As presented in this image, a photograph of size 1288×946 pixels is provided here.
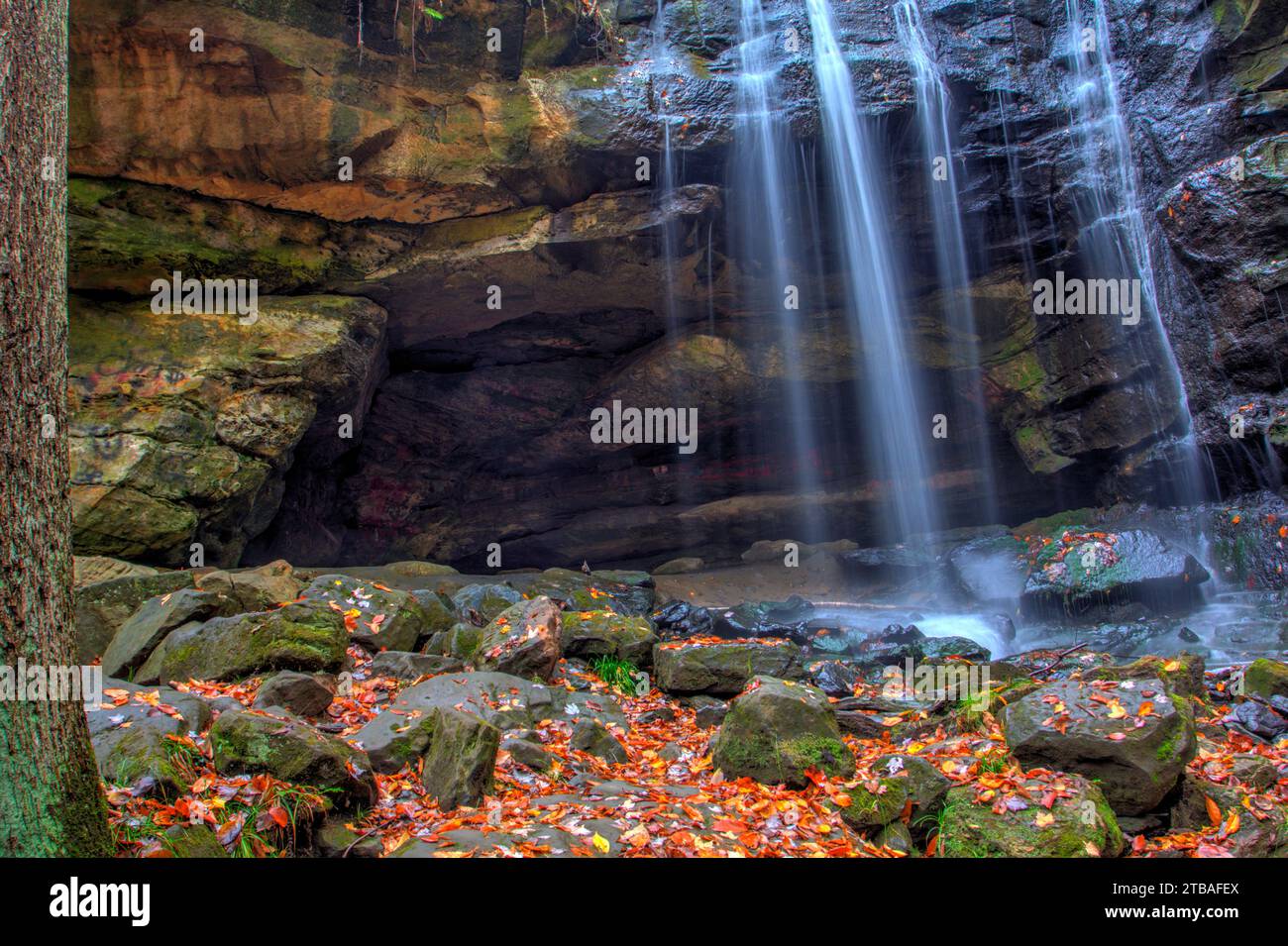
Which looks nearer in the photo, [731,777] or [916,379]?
[731,777]

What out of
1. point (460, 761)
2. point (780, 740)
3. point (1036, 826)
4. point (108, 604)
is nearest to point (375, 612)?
point (108, 604)

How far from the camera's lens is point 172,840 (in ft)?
11.4

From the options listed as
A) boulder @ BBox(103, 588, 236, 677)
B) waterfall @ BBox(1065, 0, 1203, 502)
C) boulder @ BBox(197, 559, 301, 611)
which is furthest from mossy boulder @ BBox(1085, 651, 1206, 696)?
boulder @ BBox(103, 588, 236, 677)

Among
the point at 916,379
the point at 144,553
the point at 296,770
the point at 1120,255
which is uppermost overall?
the point at 1120,255

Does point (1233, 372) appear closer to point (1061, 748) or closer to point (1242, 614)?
point (1242, 614)

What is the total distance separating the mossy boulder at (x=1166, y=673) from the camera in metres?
6.78

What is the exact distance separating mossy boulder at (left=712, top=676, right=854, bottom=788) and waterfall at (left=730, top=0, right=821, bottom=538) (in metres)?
8.89

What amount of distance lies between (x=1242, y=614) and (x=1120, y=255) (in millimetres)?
5971

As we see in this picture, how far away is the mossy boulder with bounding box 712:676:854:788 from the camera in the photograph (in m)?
5.23

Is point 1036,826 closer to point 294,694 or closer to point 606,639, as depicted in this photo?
point 294,694

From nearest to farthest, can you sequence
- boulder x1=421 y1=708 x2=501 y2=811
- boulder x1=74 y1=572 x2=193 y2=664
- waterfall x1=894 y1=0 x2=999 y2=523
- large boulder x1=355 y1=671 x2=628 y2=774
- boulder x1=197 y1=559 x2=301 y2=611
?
boulder x1=421 y1=708 x2=501 y2=811
large boulder x1=355 y1=671 x2=628 y2=774
boulder x1=74 y1=572 x2=193 y2=664
boulder x1=197 y1=559 x2=301 y2=611
waterfall x1=894 y1=0 x2=999 y2=523

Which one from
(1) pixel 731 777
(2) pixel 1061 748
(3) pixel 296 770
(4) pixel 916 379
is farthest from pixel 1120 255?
(3) pixel 296 770

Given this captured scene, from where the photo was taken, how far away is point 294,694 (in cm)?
550

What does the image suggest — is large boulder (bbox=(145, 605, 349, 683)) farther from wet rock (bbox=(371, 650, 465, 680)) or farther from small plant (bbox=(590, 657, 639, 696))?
small plant (bbox=(590, 657, 639, 696))
